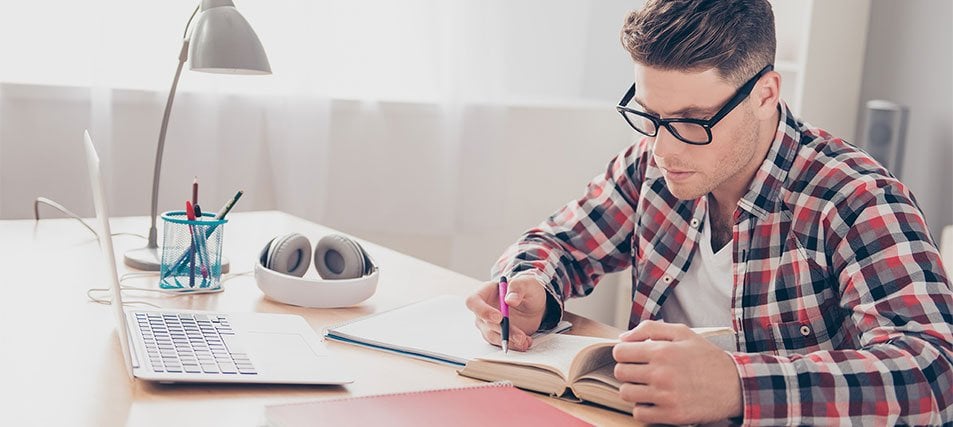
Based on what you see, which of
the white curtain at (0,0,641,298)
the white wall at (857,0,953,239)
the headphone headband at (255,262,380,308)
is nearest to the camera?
the headphone headband at (255,262,380,308)

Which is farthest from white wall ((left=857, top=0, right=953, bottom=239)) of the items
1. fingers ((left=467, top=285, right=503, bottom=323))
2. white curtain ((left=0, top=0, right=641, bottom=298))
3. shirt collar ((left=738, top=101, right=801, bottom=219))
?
fingers ((left=467, top=285, right=503, bottom=323))

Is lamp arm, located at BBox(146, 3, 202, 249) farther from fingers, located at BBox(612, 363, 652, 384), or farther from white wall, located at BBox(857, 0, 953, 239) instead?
white wall, located at BBox(857, 0, 953, 239)

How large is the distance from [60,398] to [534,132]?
2300 mm

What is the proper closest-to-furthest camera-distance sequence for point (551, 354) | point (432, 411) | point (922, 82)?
1. point (432, 411)
2. point (551, 354)
3. point (922, 82)

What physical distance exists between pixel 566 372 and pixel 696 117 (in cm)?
41

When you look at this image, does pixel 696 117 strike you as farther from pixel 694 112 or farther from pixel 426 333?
pixel 426 333

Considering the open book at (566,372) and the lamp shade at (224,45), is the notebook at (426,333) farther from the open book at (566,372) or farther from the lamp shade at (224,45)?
the lamp shade at (224,45)

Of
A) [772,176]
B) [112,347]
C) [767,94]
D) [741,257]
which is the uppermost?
[767,94]

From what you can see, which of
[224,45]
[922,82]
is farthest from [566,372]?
[922,82]

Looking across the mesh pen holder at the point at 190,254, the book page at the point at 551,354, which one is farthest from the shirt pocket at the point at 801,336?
the mesh pen holder at the point at 190,254

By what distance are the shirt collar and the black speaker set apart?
173cm

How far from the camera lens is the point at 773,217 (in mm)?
1348

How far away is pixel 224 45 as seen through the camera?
1.49 m

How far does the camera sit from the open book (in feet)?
3.52
